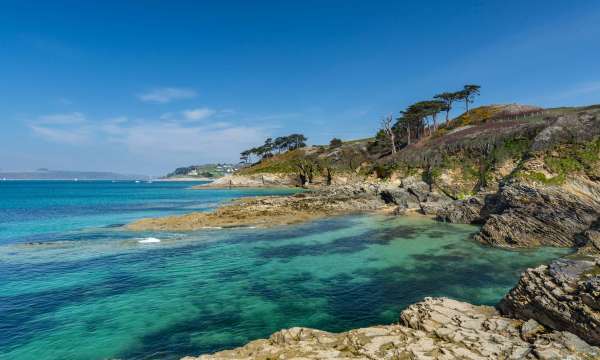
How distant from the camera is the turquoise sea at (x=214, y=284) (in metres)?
13.9

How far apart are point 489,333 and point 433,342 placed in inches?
89.0

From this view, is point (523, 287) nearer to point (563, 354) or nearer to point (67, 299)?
point (563, 354)

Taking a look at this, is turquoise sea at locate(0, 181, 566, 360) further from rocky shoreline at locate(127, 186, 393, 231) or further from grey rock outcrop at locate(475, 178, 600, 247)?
rocky shoreline at locate(127, 186, 393, 231)

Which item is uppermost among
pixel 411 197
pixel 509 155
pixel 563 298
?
pixel 509 155

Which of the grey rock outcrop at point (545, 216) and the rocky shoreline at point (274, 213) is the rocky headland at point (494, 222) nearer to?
the grey rock outcrop at point (545, 216)

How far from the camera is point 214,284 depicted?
2005 cm

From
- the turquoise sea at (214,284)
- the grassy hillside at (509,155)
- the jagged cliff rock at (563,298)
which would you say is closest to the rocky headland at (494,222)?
the jagged cliff rock at (563,298)

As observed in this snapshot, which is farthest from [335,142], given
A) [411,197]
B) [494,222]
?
[494,222]

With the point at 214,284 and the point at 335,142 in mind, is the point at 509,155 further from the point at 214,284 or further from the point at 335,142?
the point at 335,142

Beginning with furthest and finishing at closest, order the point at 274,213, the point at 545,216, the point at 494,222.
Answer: the point at 274,213 < the point at 494,222 < the point at 545,216

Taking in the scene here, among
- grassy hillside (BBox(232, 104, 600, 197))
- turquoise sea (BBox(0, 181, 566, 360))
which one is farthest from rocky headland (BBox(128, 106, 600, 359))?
turquoise sea (BBox(0, 181, 566, 360))

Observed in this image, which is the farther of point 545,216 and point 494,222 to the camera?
point 494,222

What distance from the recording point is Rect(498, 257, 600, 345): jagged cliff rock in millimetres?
10914

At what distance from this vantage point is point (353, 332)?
1220 centimetres
